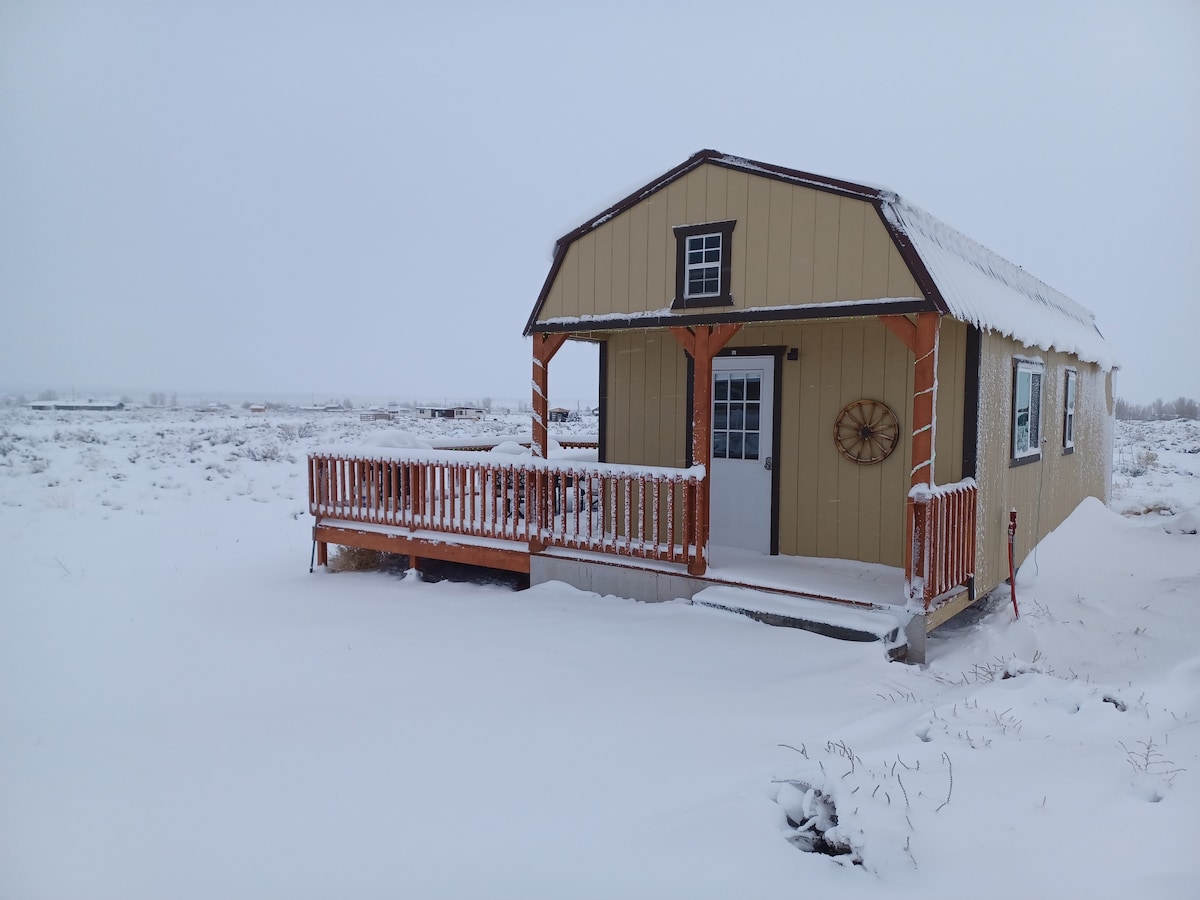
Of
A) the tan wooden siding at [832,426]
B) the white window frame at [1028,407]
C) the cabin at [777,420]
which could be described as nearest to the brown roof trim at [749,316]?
the cabin at [777,420]

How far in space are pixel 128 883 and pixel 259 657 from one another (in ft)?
9.53

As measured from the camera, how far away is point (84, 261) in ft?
29.3

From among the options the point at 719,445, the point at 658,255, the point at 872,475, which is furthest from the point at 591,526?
the point at 872,475

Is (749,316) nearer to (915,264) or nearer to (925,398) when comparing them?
(915,264)

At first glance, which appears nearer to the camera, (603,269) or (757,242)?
(757,242)

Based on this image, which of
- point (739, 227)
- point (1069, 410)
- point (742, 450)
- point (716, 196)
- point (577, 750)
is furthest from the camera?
point (1069, 410)

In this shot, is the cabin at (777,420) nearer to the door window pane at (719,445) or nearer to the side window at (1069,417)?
the door window pane at (719,445)

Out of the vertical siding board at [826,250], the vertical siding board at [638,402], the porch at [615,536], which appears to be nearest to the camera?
the porch at [615,536]

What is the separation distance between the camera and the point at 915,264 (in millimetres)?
5703

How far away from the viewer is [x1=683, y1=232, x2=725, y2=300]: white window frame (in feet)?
22.3

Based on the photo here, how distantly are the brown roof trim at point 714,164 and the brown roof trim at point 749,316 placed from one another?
21 cm

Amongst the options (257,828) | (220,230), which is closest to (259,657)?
(257,828)

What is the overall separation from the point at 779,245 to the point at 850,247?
66 centimetres

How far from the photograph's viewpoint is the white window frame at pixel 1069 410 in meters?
9.99
